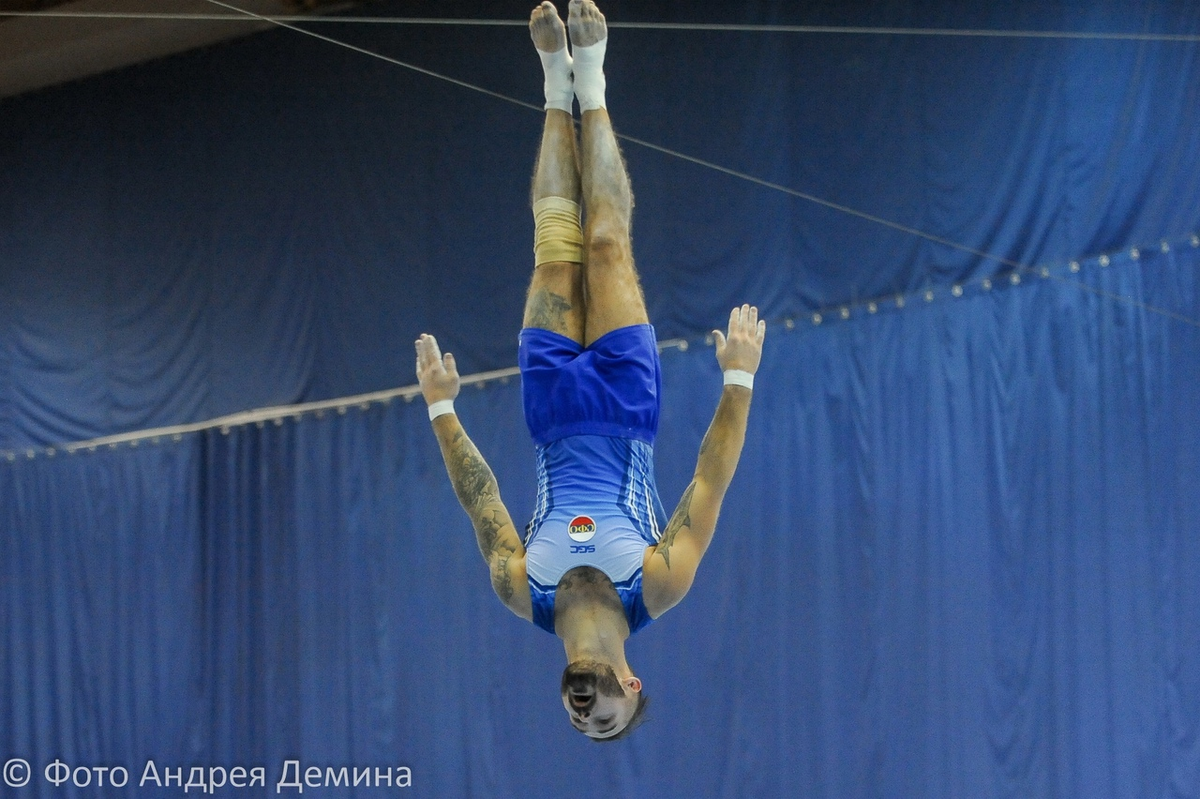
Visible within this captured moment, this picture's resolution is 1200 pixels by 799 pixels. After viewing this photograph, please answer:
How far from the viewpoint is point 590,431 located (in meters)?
3.47

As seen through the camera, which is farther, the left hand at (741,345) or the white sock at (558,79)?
the white sock at (558,79)

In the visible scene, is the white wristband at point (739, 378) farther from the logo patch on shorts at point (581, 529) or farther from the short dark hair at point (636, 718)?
the short dark hair at point (636, 718)

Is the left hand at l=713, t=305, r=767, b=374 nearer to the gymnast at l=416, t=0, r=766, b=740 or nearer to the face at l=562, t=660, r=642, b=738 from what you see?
the gymnast at l=416, t=0, r=766, b=740

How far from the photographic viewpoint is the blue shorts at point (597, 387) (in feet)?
11.4

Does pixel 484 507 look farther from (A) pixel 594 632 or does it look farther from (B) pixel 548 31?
(B) pixel 548 31

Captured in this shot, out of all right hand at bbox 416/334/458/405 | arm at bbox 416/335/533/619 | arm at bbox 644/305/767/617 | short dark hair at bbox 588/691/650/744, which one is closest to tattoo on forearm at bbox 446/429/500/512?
arm at bbox 416/335/533/619

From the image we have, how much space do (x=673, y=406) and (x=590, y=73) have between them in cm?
281

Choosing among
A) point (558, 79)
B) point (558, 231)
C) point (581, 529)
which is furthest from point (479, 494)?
point (558, 79)

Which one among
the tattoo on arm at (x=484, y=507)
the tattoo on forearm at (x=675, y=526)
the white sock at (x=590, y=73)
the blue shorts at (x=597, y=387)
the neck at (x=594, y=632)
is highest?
the white sock at (x=590, y=73)

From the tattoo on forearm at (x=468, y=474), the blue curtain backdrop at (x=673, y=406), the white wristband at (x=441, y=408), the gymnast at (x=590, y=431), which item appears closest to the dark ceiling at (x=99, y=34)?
the blue curtain backdrop at (x=673, y=406)

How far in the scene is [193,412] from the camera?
7559 millimetres

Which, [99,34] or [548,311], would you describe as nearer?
[548,311]

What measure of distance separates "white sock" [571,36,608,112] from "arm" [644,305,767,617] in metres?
0.80

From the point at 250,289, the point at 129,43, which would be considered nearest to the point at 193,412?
the point at 250,289
